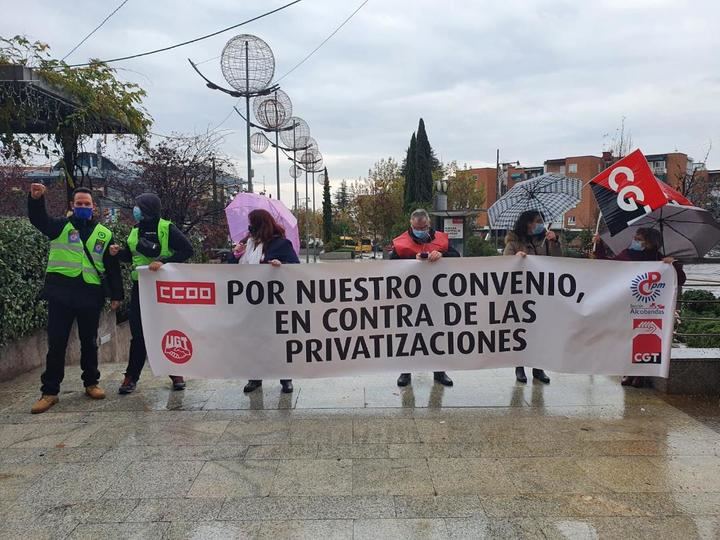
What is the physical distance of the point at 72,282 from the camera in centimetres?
470

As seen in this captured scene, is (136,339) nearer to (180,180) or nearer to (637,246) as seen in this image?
(637,246)

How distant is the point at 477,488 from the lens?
10.9 feet

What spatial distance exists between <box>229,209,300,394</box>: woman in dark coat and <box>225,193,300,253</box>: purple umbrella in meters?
0.98

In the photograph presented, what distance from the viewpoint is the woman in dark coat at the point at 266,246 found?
5.17m

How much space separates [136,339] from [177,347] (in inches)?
20.1

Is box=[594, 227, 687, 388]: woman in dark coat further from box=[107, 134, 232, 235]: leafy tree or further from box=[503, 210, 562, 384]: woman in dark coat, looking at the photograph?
box=[107, 134, 232, 235]: leafy tree

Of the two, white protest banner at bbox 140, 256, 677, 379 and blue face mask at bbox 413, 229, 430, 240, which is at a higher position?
blue face mask at bbox 413, 229, 430, 240

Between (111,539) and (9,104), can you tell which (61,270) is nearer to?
(111,539)

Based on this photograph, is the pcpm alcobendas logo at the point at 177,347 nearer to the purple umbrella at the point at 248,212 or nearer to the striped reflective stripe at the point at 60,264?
the striped reflective stripe at the point at 60,264

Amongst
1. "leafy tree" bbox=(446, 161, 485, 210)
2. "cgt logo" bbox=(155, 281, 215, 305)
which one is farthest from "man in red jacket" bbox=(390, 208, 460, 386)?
"leafy tree" bbox=(446, 161, 485, 210)

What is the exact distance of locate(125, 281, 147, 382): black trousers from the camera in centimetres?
508

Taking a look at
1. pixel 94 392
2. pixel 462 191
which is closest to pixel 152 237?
pixel 94 392

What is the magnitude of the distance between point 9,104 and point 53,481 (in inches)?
208

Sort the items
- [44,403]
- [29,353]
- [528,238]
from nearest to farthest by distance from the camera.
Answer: [44,403]
[528,238]
[29,353]
